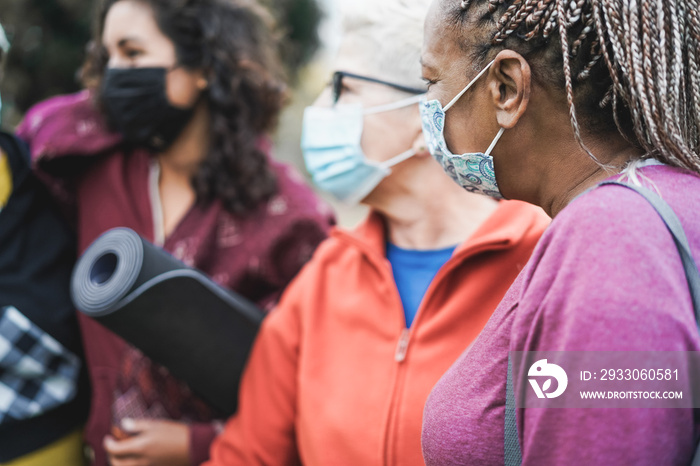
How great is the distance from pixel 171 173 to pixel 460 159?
1.90m

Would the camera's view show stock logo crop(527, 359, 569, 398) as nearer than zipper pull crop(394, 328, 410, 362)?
Yes

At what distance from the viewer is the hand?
2387mm

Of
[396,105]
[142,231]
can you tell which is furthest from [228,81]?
[396,105]

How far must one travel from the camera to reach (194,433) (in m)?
2.42

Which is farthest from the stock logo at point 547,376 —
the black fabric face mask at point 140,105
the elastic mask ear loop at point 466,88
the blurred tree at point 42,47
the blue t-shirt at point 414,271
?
the blurred tree at point 42,47

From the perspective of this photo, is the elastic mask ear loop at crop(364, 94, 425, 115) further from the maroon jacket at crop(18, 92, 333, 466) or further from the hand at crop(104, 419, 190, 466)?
the hand at crop(104, 419, 190, 466)

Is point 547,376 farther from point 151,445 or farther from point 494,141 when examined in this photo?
point 151,445

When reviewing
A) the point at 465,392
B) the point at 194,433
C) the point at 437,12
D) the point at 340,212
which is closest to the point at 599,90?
the point at 437,12

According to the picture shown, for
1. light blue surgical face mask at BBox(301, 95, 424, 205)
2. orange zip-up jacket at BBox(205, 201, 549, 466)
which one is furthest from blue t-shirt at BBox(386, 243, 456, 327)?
light blue surgical face mask at BBox(301, 95, 424, 205)

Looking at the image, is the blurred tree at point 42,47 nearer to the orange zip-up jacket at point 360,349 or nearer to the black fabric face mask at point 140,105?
the black fabric face mask at point 140,105

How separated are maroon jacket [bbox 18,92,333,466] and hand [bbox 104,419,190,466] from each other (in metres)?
0.05

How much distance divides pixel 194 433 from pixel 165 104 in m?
1.38

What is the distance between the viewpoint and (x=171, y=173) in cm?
293

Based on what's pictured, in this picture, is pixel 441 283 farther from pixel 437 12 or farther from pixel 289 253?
pixel 289 253
